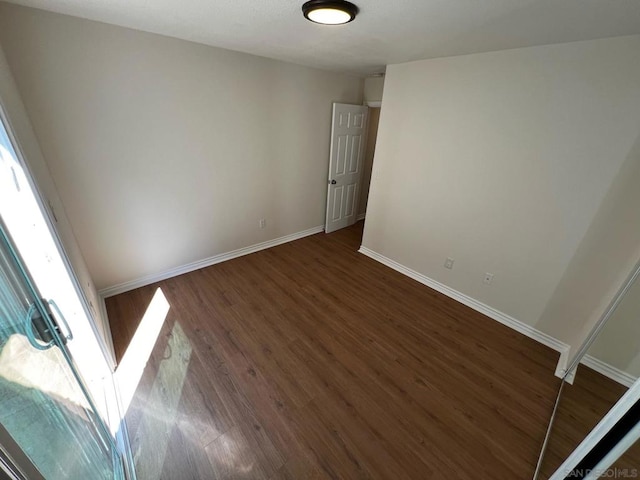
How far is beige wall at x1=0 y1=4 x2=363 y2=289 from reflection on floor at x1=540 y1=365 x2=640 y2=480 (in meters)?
3.25

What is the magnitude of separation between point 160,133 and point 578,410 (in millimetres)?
3845

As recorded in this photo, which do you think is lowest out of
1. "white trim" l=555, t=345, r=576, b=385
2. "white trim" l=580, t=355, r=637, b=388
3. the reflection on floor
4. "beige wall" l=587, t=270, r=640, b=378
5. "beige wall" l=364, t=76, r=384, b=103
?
"white trim" l=555, t=345, r=576, b=385

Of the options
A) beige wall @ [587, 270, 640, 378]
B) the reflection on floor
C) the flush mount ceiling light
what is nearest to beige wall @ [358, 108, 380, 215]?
the flush mount ceiling light

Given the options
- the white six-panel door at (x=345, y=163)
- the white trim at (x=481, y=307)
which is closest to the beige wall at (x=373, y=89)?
the white six-panel door at (x=345, y=163)

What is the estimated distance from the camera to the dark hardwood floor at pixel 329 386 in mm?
1420

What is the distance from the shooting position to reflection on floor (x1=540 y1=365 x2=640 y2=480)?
1.37 meters

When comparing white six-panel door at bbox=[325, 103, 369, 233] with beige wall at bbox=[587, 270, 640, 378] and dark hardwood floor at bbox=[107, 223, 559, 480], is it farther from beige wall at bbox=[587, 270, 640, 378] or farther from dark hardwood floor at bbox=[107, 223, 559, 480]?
beige wall at bbox=[587, 270, 640, 378]

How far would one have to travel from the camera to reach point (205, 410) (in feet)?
5.31

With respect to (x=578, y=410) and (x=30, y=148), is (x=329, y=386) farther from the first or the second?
(x=30, y=148)

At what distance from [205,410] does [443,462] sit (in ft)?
4.69

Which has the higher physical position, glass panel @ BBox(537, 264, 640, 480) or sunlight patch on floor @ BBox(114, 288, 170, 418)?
glass panel @ BBox(537, 264, 640, 480)

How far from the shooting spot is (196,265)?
10.1ft

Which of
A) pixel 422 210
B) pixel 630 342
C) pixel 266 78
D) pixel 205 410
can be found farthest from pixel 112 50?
pixel 630 342

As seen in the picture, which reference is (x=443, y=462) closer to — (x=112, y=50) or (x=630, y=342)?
(x=630, y=342)
